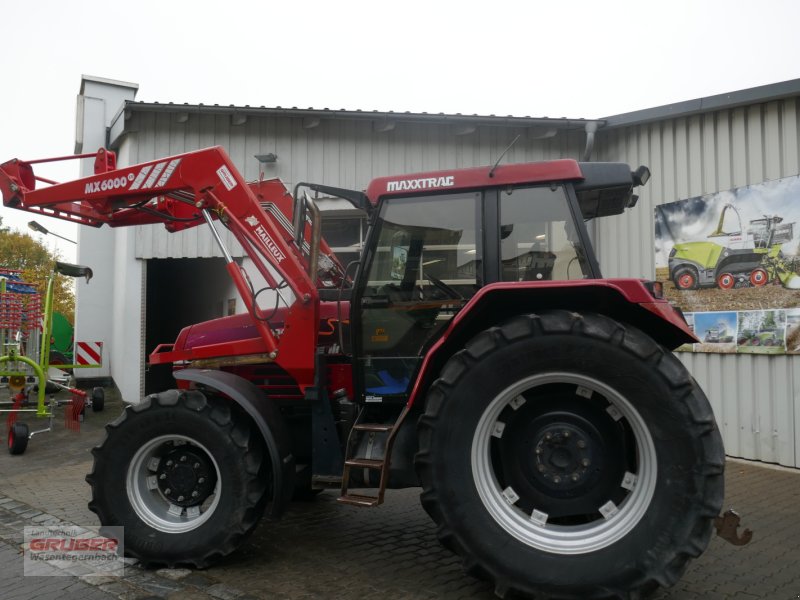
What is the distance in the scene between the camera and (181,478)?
405 cm

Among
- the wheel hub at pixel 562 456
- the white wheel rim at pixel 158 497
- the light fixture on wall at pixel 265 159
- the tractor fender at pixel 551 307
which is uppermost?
the light fixture on wall at pixel 265 159

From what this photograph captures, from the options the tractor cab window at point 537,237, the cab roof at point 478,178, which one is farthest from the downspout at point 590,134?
the tractor cab window at point 537,237

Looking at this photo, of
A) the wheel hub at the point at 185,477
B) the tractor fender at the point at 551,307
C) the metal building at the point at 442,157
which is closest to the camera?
the tractor fender at the point at 551,307

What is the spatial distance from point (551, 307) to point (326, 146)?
7069mm

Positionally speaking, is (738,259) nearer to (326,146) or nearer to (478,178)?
(478,178)

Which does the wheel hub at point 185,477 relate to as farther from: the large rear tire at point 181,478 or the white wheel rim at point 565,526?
the white wheel rim at point 565,526

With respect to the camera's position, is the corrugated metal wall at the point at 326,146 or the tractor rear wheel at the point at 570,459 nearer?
the tractor rear wheel at the point at 570,459

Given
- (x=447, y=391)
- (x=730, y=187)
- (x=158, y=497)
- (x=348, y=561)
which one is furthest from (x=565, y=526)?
(x=730, y=187)

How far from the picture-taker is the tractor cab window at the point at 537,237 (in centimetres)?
366

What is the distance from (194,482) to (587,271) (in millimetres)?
2815

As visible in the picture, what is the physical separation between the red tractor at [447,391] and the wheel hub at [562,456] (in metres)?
0.01

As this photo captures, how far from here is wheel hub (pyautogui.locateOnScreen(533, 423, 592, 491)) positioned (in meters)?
3.33

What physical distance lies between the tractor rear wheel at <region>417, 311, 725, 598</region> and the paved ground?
1.81 ft

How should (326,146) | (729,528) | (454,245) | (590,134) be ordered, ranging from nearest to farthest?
(729,528)
(454,245)
(590,134)
(326,146)
